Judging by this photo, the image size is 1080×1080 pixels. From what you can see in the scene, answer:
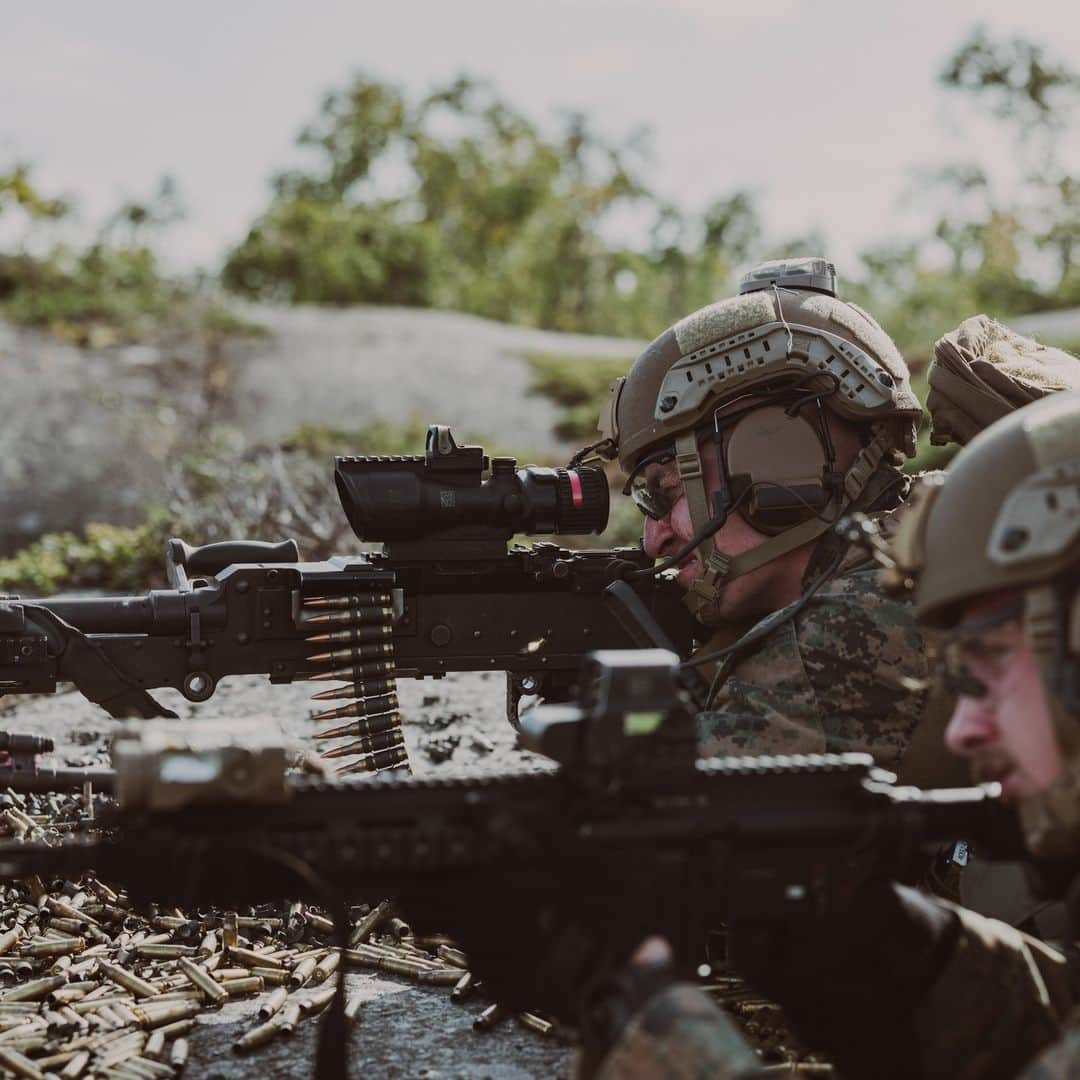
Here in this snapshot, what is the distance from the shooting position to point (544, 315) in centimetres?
2917

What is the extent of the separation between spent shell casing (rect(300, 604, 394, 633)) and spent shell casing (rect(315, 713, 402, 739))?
536 millimetres

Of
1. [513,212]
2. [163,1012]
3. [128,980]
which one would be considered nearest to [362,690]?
[128,980]

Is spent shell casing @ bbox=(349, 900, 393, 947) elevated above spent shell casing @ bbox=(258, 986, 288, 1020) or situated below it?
above

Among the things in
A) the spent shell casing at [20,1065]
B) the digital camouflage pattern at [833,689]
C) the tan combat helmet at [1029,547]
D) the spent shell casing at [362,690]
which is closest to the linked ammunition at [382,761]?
the spent shell casing at [362,690]

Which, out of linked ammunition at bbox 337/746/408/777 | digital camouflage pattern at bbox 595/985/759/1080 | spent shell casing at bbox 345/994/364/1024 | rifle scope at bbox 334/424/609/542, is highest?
rifle scope at bbox 334/424/609/542

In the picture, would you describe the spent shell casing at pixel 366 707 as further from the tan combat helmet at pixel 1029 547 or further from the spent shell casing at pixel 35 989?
the tan combat helmet at pixel 1029 547

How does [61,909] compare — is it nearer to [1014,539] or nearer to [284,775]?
[284,775]

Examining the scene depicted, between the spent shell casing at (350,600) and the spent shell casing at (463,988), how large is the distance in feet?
4.41

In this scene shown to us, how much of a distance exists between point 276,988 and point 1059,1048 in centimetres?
294

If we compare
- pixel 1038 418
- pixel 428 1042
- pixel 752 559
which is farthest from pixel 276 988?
pixel 1038 418

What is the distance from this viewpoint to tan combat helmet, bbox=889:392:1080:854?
288 cm

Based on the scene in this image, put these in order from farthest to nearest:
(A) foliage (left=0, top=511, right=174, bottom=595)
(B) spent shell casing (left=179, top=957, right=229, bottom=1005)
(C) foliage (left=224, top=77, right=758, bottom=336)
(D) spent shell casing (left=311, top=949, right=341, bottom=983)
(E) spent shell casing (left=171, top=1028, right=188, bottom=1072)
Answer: (C) foliage (left=224, top=77, right=758, bottom=336) < (A) foliage (left=0, top=511, right=174, bottom=595) < (D) spent shell casing (left=311, top=949, right=341, bottom=983) < (B) spent shell casing (left=179, top=957, right=229, bottom=1005) < (E) spent shell casing (left=171, top=1028, right=188, bottom=1072)

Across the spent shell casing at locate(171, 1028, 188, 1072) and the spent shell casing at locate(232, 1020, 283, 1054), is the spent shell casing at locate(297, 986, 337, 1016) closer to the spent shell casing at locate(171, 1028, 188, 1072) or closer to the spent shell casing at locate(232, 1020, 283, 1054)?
the spent shell casing at locate(232, 1020, 283, 1054)

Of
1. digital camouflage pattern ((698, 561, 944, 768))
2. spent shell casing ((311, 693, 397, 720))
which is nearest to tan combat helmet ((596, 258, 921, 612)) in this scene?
digital camouflage pattern ((698, 561, 944, 768))
